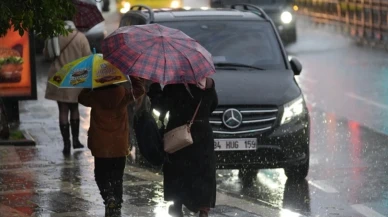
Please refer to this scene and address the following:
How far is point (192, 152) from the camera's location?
8.40 m

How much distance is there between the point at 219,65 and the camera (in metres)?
12.5

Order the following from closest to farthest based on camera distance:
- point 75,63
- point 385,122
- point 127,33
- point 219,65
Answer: point 127,33
point 75,63
point 219,65
point 385,122

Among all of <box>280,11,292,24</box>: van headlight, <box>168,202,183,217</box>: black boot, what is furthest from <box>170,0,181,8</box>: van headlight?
<box>168,202,183,217</box>: black boot

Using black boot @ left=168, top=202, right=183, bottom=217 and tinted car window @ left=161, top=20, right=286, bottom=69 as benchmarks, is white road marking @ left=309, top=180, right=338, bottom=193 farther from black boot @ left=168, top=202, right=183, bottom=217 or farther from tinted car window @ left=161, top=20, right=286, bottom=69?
black boot @ left=168, top=202, right=183, bottom=217

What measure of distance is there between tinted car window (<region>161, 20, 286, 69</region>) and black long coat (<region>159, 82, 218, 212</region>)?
13.5 feet

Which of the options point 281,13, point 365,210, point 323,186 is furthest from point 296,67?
point 281,13

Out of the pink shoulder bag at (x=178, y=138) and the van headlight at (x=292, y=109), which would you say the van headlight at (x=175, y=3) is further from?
the pink shoulder bag at (x=178, y=138)

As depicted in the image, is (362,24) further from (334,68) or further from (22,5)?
(22,5)

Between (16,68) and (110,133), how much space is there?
22.2 ft

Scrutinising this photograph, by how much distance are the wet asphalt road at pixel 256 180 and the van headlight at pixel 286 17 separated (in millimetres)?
10945

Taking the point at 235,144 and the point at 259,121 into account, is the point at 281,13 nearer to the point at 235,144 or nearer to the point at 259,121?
the point at 259,121

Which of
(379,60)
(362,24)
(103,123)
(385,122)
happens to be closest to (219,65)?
(103,123)

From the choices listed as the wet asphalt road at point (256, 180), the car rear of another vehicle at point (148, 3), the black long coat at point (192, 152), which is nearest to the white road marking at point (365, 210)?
the wet asphalt road at point (256, 180)

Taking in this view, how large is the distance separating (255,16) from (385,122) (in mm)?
3709
